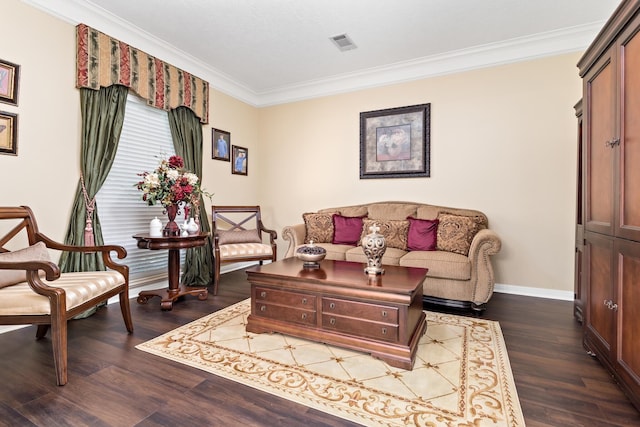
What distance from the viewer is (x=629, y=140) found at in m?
1.58

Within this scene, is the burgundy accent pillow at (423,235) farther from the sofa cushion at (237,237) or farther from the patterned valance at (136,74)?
the patterned valance at (136,74)

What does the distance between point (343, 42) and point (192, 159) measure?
2.32 m

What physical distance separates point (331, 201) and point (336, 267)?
2207 mm

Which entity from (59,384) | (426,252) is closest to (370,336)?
(426,252)

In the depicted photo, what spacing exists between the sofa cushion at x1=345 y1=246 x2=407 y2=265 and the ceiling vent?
93.0 inches

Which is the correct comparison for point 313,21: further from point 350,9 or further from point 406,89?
point 406,89

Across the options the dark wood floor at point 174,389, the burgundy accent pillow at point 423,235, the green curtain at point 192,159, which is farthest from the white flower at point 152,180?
the burgundy accent pillow at point 423,235

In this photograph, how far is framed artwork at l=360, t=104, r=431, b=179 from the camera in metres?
4.12

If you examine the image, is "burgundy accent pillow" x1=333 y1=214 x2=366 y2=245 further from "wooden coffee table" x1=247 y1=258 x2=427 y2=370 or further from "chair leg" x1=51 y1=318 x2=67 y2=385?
"chair leg" x1=51 y1=318 x2=67 y2=385

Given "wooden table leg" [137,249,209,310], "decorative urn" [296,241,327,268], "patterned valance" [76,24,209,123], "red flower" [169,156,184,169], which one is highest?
"patterned valance" [76,24,209,123]

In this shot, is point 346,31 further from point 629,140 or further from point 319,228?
point 629,140

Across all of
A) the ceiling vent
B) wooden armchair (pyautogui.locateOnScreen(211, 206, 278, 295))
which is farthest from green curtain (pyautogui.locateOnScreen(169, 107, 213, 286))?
the ceiling vent

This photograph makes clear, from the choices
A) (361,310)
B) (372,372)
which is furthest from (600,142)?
(372,372)

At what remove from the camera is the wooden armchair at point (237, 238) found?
3.69 meters
